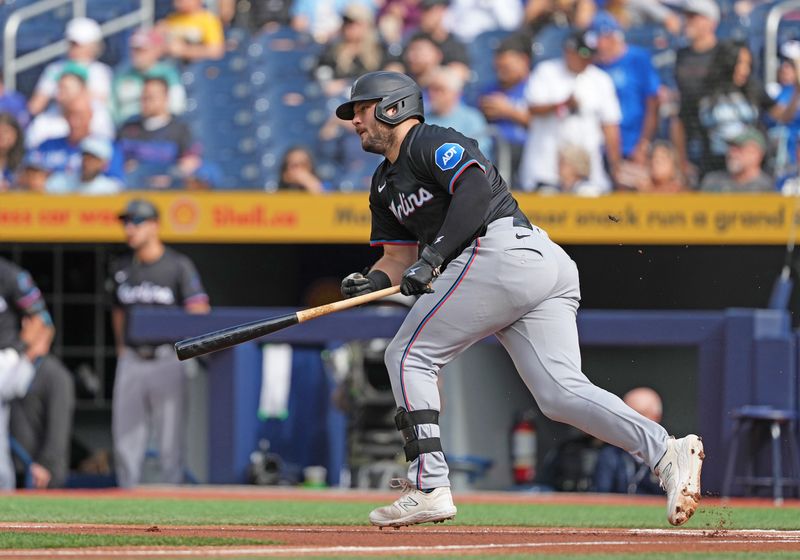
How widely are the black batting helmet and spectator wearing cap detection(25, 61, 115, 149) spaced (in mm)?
8077

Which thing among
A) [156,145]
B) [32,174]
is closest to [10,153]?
[32,174]

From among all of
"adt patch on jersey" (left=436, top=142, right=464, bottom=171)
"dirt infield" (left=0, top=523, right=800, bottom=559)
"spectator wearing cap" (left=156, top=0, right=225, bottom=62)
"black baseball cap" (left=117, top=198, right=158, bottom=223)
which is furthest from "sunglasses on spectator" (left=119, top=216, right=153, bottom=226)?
"adt patch on jersey" (left=436, top=142, right=464, bottom=171)

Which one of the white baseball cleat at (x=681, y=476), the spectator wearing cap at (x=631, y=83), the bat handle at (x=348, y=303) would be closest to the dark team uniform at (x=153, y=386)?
the spectator wearing cap at (x=631, y=83)

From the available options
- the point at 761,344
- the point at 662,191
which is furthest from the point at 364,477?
the point at 662,191

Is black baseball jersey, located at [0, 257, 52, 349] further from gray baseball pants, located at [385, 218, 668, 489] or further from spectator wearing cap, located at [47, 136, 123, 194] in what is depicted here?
gray baseball pants, located at [385, 218, 668, 489]

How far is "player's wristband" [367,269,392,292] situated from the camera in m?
5.32

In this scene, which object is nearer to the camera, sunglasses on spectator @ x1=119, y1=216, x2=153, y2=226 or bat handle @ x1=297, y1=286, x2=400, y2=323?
bat handle @ x1=297, y1=286, x2=400, y2=323

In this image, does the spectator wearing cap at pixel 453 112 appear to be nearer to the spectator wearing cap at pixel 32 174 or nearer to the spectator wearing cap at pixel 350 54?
the spectator wearing cap at pixel 350 54

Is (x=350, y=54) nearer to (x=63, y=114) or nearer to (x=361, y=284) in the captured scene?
(x=63, y=114)

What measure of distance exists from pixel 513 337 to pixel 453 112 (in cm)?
747

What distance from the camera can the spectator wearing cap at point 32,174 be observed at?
12672 millimetres

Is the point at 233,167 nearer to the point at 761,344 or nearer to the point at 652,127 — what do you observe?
the point at 652,127

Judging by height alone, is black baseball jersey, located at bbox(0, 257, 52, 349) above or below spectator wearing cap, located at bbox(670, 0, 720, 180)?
below

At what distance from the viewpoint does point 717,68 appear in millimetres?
12523
